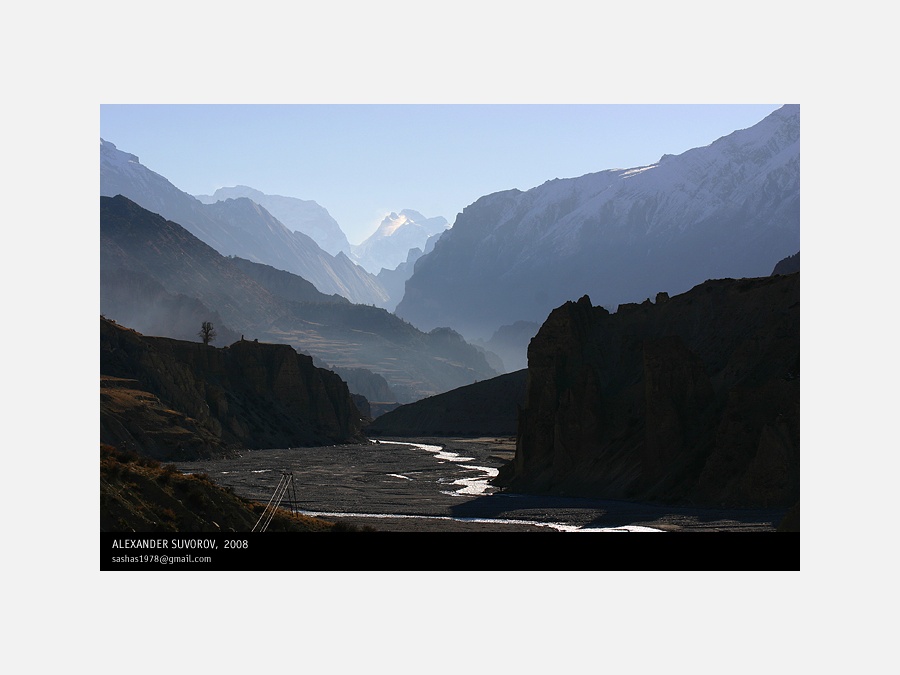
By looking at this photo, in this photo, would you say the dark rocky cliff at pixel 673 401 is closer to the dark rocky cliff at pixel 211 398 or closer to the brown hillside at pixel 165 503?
the brown hillside at pixel 165 503

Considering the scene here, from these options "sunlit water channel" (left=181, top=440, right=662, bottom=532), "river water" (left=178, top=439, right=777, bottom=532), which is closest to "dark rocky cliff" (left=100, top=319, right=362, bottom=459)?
"sunlit water channel" (left=181, top=440, right=662, bottom=532)

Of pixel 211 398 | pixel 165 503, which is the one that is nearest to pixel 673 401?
pixel 165 503

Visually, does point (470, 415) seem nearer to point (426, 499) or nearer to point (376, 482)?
point (376, 482)

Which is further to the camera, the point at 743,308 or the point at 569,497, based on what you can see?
the point at 743,308

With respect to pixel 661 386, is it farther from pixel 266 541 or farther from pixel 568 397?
pixel 266 541
